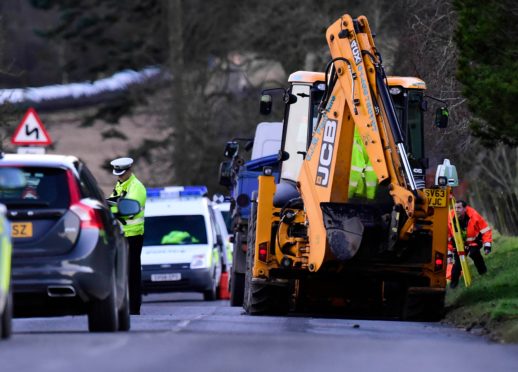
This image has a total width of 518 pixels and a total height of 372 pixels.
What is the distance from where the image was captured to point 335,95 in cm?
2103

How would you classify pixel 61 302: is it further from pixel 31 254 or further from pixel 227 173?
pixel 227 173

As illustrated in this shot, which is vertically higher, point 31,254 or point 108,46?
point 108,46

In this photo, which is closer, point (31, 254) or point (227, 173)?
point (31, 254)

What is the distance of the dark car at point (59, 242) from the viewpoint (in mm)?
15070

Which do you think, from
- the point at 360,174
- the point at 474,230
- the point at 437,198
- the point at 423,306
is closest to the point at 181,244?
the point at 474,230

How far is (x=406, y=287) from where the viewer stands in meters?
22.0

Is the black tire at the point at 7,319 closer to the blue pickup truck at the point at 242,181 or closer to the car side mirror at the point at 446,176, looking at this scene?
the car side mirror at the point at 446,176

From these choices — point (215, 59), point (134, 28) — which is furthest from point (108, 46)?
point (215, 59)

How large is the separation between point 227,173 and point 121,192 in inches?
340

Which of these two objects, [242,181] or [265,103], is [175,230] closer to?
[242,181]

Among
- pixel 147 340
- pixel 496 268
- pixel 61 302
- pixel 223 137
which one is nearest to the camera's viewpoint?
pixel 147 340

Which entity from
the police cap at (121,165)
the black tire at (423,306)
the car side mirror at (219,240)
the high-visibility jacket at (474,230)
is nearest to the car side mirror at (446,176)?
the black tire at (423,306)

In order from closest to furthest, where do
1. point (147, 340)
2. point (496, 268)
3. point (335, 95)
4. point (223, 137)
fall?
point (147, 340) → point (335, 95) → point (496, 268) → point (223, 137)

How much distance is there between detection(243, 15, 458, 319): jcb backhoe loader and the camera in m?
20.2
